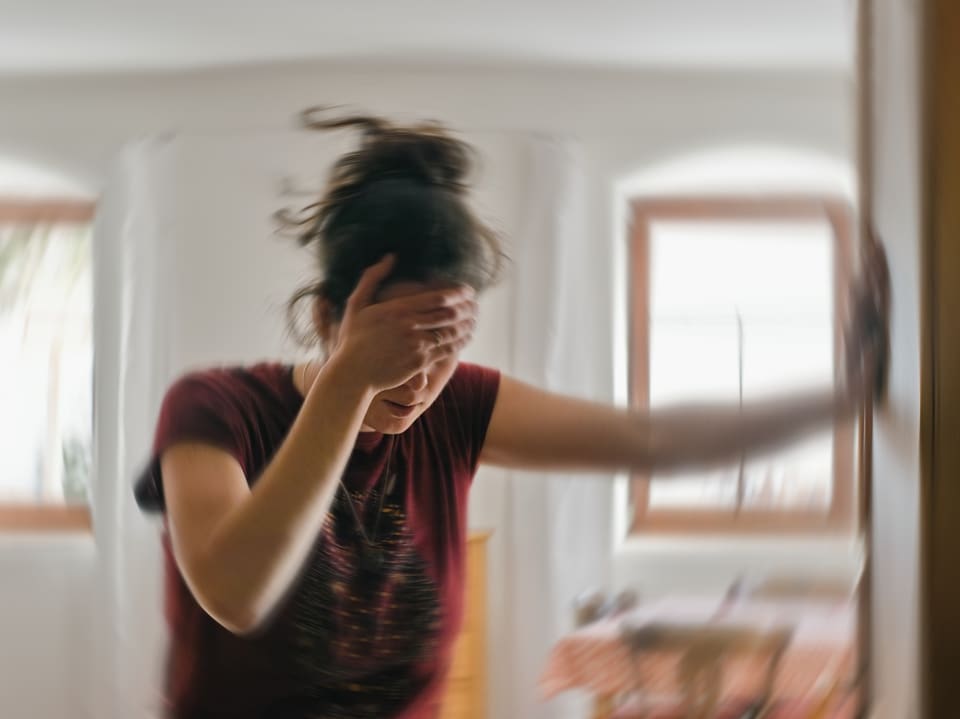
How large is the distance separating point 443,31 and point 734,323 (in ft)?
0.96

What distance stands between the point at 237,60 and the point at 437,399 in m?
0.28

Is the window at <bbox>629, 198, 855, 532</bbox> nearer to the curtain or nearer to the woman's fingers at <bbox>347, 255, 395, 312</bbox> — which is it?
the curtain

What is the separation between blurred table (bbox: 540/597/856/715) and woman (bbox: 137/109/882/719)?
93mm

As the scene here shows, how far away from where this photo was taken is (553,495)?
64cm

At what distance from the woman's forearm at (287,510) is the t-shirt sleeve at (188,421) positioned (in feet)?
0.15

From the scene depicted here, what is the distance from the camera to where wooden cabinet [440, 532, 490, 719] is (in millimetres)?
625

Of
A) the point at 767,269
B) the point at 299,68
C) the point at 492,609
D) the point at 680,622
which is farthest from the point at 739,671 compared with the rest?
the point at 299,68

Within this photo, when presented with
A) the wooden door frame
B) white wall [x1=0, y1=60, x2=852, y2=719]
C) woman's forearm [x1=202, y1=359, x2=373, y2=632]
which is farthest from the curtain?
the wooden door frame

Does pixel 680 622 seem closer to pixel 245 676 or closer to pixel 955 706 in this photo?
pixel 955 706

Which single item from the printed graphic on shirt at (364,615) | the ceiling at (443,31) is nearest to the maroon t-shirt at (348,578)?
the printed graphic on shirt at (364,615)

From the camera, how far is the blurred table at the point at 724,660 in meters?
0.64

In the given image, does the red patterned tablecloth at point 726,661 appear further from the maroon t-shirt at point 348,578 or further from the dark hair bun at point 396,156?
the dark hair bun at point 396,156

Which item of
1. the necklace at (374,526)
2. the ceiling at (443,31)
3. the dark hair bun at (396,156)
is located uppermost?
the ceiling at (443,31)

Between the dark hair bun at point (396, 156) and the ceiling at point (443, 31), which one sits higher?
the ceiling at point (443, 31)
